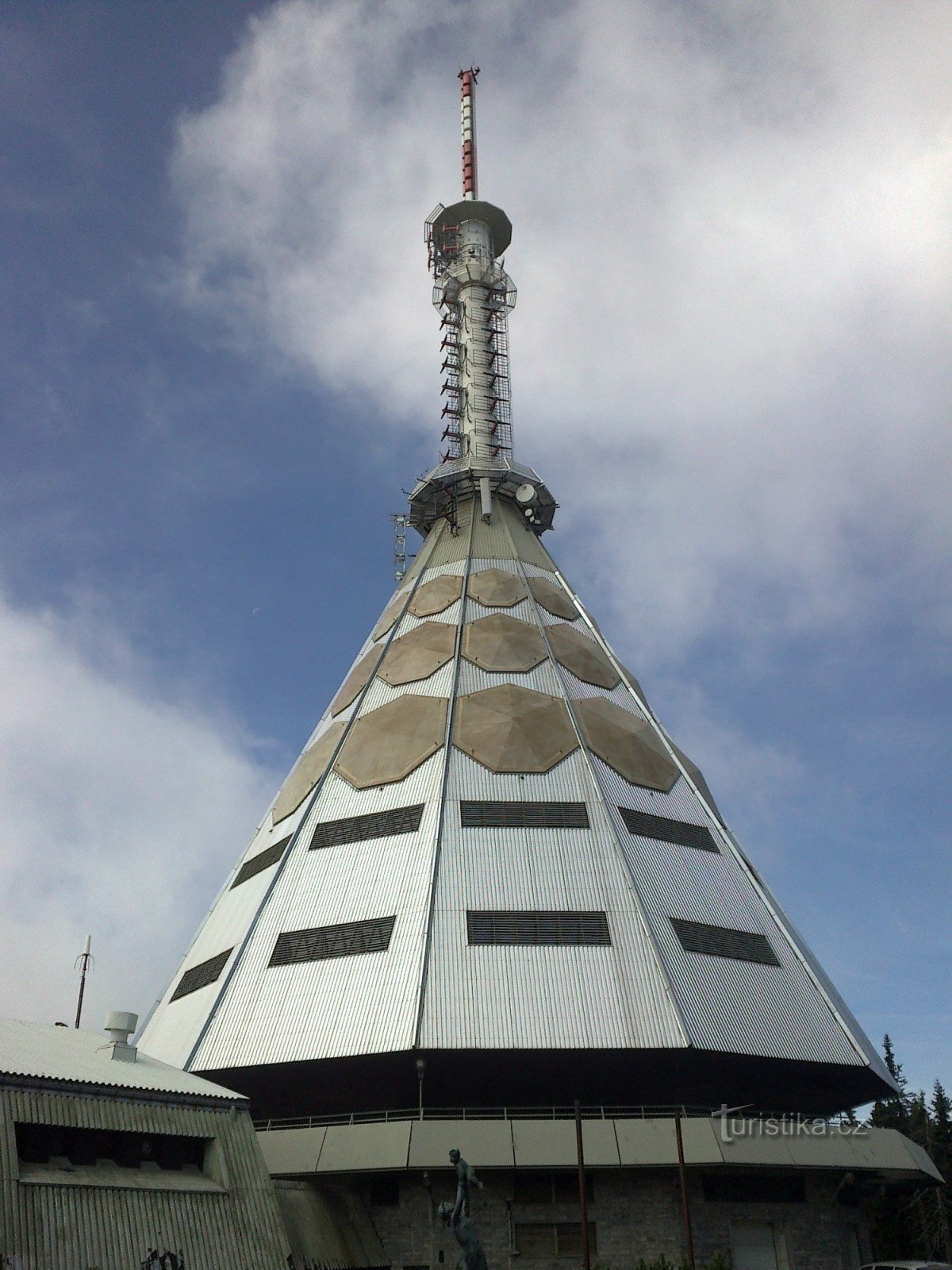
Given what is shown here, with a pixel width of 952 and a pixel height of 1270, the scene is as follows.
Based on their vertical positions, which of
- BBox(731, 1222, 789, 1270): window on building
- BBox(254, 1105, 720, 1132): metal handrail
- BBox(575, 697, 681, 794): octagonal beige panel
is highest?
BBox(575, 697, 681, 794): octagonal beige panel

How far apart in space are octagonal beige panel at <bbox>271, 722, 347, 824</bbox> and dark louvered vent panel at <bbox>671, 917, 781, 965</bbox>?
1422cm

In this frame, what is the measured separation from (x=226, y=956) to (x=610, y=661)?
64.5 feet

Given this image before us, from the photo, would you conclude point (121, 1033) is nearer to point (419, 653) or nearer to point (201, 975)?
point (201, 975)

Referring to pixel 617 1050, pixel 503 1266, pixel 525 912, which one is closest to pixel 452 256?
pixel 525 912

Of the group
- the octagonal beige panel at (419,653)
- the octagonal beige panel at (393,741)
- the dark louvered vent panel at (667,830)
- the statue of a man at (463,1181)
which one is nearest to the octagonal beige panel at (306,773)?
the octagonal beige panel at (393,741)

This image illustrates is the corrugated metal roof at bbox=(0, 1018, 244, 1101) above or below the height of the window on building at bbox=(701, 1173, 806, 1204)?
above

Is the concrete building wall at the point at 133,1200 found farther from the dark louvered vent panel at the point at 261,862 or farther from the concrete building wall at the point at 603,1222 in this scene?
the dark louvered vent panel at the point at 261,862

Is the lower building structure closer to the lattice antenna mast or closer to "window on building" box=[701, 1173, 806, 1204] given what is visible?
"window on building" box=[701, 1173, 806, 1204]

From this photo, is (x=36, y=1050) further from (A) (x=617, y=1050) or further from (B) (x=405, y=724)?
(B) (x=405, y=724)

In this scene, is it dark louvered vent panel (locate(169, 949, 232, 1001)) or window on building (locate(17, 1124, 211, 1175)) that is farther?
dark louvered vent panel (locate(169, 949, 232, 1001))

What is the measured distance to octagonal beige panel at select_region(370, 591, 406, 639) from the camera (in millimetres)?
46031

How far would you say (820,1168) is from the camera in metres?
25.8

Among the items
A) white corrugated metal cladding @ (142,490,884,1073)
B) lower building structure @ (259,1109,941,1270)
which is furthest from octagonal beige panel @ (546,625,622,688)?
lower building structure @ (259,1109,941,1270)

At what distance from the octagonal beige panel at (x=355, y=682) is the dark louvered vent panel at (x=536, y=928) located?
1398cm
